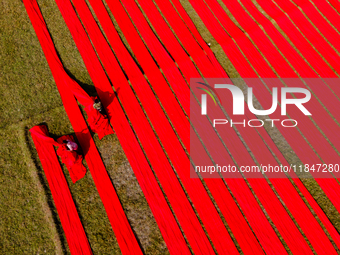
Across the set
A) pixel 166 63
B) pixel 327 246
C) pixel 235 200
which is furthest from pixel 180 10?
pixel 327 246

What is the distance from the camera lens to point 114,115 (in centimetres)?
866

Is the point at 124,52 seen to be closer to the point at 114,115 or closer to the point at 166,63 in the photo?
the point at 166,63

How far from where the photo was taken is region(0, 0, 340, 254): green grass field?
7191mm

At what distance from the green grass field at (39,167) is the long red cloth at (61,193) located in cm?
20

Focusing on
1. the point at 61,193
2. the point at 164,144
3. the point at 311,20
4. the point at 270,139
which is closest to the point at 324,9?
the point at 311,20

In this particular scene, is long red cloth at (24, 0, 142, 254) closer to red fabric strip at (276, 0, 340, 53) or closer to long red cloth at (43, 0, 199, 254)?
long red cloth at (43, 0, 199, 254)

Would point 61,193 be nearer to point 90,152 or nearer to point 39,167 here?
point 39,167

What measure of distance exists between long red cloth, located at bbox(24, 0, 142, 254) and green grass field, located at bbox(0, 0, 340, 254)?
23cm

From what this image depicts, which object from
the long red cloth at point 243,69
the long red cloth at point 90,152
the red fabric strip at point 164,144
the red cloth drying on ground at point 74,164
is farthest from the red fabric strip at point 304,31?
the red cloth drying on ground at point 74,164

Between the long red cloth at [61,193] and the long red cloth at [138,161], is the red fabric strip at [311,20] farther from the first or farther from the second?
the long red cloth at [61,193]

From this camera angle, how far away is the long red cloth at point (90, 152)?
282 inches

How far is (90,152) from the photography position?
26.6 ft

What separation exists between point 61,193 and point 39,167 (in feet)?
4.73

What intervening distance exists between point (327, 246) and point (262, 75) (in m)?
7.46
